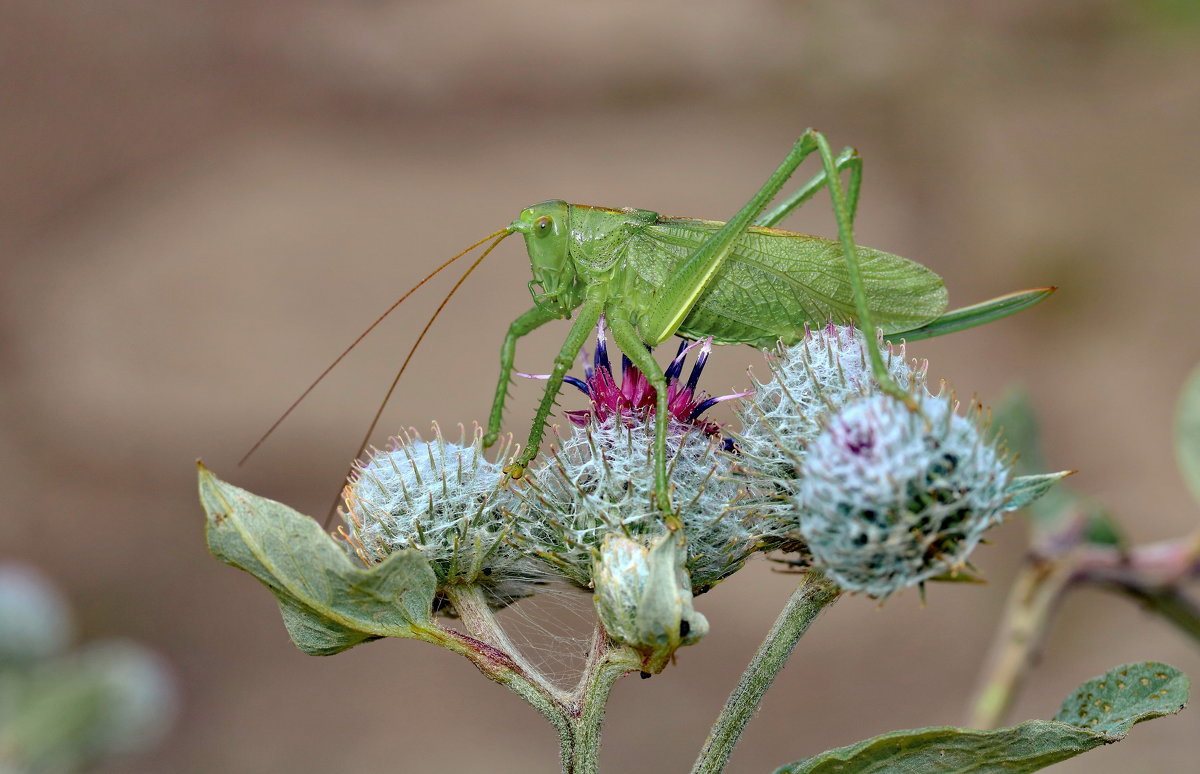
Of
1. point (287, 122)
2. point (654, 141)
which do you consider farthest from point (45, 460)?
point (654, 141)

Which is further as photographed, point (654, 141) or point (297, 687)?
point (654, 141)

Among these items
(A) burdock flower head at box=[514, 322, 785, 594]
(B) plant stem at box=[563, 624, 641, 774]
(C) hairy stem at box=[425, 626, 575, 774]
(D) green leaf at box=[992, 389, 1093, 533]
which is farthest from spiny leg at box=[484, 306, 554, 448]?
(D) green leaf at box=[992, 389, 1093, 533]

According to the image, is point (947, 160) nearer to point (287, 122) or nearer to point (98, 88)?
point (287, 122)

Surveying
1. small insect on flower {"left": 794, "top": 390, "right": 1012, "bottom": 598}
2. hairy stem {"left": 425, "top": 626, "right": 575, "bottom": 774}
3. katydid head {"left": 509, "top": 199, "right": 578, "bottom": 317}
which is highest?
katydid head {"left": 509, "top": 199, "right": 578, "bottom": 317}

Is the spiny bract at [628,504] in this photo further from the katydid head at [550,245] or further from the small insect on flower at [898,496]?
the katydid head at [550,245]

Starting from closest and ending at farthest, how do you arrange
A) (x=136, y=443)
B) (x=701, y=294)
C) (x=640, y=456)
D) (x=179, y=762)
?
(x=640, y=456) → (x=701, y=294) → (x=179, y=762) → (x=136, y=443)

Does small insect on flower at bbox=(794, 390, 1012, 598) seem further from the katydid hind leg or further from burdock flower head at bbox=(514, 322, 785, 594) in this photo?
the katydid hind leg
